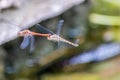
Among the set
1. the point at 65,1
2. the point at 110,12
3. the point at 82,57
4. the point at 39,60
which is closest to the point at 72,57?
the point at 82,57

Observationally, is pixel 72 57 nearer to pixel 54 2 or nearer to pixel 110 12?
pixel 110 12

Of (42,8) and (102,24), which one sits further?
(102,24)

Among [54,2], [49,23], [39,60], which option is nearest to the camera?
[54,2]

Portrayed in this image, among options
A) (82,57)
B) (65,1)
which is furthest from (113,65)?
(65,1)

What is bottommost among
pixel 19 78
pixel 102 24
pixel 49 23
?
pixel 19 78

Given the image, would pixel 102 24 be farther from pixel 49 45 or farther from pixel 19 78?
pixel 19 78

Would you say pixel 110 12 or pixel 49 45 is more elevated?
pixel 110 12

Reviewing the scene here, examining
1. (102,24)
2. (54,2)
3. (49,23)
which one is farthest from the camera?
(102,24)

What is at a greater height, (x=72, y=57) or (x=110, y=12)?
(x=110, y=12)

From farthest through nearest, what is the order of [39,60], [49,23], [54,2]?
[39,60], [49,23], [54,2]
